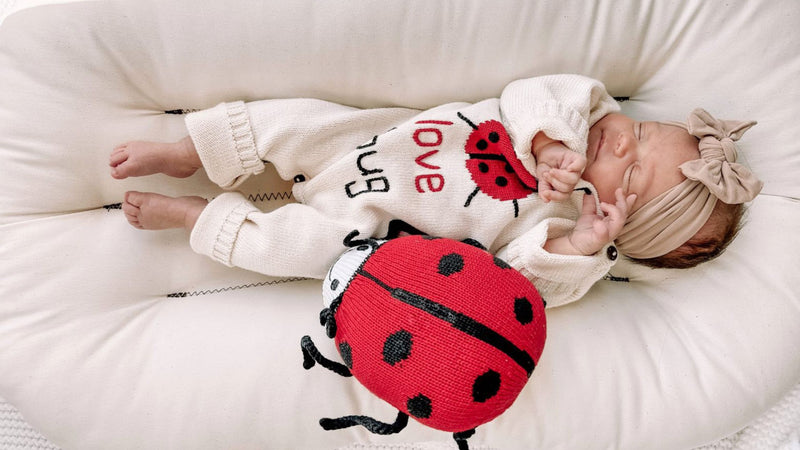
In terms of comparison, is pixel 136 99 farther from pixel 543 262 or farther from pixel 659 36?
pixel 659 36

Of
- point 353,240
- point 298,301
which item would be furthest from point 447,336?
point 298,301

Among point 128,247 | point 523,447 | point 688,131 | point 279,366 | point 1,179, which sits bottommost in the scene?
point 523,447

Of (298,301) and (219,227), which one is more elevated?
(219,227)

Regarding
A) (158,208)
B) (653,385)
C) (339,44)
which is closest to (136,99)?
(158,208)

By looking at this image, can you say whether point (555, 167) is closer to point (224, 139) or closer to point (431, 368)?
point (431, 368)

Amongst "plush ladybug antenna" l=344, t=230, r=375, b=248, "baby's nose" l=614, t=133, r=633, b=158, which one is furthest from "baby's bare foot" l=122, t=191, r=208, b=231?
"baby's nose" l=614, t=133, r=633, b=158

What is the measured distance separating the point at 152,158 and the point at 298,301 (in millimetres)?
356

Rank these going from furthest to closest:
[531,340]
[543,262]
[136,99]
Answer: [136,99] → [543,262] → [531,340]

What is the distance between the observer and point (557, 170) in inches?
33.7

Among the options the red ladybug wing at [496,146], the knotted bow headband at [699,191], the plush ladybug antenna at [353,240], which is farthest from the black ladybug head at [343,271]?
the knotted bow headband at [699,191]

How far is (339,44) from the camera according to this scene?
36.5 inches

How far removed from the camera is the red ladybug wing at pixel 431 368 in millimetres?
677

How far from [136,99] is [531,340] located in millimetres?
798

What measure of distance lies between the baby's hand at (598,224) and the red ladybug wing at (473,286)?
16 centimetres
